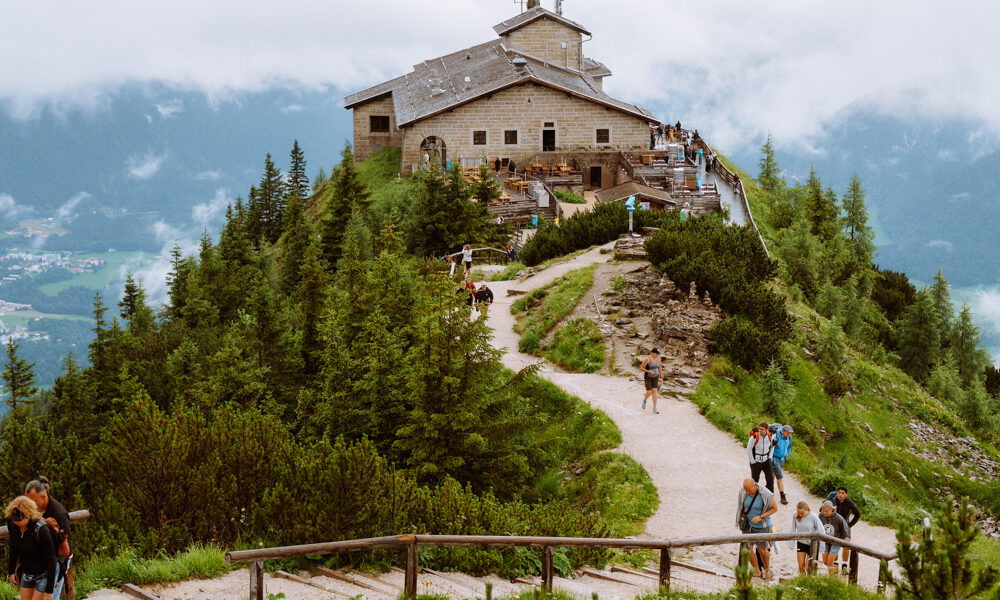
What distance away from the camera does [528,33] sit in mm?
69688

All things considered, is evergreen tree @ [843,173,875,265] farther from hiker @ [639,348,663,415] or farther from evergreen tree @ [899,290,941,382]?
hiker @ [639,348,663,415]

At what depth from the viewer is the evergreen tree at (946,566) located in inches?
295

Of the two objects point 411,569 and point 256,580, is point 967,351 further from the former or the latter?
point 256,580

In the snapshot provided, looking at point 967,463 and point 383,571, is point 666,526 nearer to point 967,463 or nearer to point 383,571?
point 383,571

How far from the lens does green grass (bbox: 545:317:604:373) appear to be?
82.5 feet

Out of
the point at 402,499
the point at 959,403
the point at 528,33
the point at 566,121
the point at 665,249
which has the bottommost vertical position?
Result: the point at 959,403

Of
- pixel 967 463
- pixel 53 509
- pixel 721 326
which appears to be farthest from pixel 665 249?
pixel 53 509

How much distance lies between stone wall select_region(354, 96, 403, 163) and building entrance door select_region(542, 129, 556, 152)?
13143 mm

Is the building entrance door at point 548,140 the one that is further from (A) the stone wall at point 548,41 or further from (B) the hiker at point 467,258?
(B) the hiker at point 467,258

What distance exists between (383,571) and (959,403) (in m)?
34.0

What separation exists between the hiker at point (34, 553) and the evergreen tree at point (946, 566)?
23.9 feet

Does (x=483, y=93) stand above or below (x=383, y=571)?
above

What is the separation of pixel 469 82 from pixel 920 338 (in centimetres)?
2991

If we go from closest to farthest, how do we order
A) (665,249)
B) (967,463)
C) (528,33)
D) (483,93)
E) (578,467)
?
(578,467)
(967,463)
(665,249)
(483,93)
(528,33)
